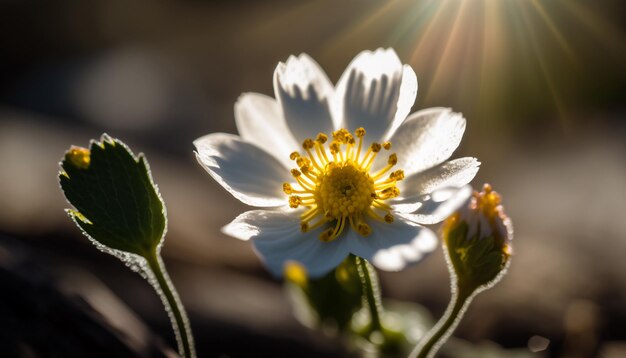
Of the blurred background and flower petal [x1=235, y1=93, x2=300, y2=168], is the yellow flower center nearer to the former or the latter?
flower petal [x1=235, y1=93, x2=300, y2=168]

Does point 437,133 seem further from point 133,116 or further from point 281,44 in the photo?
point 281,44

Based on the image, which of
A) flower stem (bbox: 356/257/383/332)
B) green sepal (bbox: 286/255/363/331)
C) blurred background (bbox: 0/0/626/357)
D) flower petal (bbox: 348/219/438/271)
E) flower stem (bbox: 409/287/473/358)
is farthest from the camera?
blurred background (bbox: 0/0/626/357)

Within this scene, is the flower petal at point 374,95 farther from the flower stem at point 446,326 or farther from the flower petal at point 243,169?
the flower stem at point 446,326

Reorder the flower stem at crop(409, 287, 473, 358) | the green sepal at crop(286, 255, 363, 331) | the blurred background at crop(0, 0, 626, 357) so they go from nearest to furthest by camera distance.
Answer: the flower stem at crop(409, 287, 473, 358) < the green sepal at crop(286, 255, 363, 331) < the blurred background at crop(0, 0, 626, 357)

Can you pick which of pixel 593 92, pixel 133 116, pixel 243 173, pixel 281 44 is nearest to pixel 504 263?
pixel 243 173

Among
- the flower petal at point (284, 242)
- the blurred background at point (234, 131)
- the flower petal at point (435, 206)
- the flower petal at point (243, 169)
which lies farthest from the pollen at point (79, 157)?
the flower petal at point (435, 206)

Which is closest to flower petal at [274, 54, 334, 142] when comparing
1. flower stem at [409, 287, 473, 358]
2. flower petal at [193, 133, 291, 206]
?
flower petal at [193, 133, 291, 206]

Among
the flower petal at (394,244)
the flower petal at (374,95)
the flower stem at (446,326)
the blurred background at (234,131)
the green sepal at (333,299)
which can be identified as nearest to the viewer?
the flower petal at (394,244)
